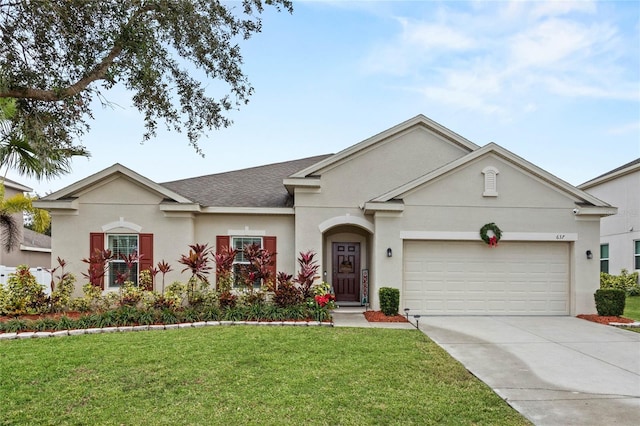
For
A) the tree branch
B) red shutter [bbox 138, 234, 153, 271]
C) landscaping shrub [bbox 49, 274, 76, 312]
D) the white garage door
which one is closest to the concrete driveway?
the white garage door

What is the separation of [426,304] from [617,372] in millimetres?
5648

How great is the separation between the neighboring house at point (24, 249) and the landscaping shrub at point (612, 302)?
2392 cm

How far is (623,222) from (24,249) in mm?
29902

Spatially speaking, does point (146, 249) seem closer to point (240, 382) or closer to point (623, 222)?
point (240, 382)

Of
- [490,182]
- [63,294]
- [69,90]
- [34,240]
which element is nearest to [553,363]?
[490,182]

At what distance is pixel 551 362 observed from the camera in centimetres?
723

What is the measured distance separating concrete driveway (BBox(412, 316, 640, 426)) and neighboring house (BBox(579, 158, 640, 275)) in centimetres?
1098

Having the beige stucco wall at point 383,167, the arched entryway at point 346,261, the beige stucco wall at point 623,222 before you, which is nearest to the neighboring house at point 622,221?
the beige stucco wall at point 623,222

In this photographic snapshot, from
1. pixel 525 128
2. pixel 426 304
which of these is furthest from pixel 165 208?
pixel 525 128

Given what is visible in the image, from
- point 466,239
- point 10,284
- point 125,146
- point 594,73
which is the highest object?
point 594,73

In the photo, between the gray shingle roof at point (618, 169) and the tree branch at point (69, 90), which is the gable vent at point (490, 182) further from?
the gray shingle roof at point (618, 169)

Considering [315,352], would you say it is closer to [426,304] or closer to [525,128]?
[426,304]

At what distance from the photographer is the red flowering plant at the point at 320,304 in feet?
34.5

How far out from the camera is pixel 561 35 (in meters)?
11.2
